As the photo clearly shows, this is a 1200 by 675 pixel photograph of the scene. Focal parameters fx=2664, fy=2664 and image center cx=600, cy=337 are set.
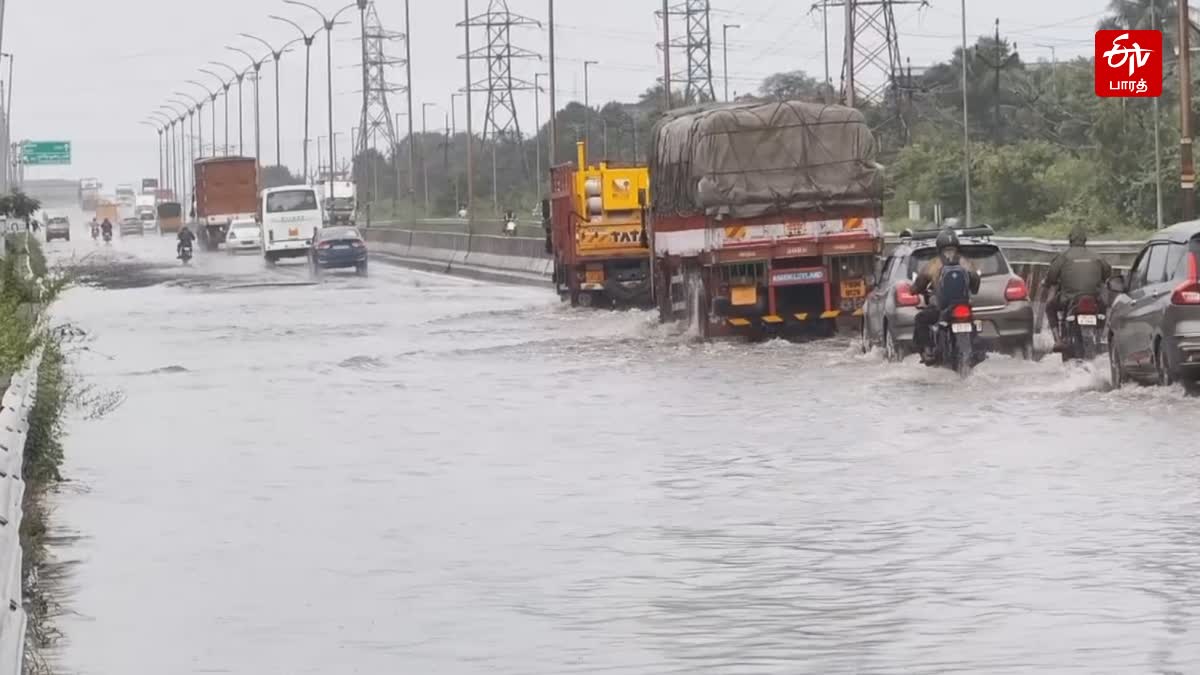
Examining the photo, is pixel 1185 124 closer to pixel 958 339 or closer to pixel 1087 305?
pixel 1087 305

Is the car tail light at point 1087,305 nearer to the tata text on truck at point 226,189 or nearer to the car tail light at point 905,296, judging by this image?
the car tail light at point 905,296

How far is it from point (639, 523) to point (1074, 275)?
11918 millimetres

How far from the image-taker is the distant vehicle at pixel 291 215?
86125 millimetres

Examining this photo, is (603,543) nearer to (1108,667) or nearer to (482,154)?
(1108,667)

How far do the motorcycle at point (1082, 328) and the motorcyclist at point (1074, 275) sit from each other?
0.31 feet

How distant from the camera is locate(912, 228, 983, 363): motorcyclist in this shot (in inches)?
978

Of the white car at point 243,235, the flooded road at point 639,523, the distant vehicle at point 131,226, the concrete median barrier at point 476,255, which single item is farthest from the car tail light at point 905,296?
the distant vehicle at point 131,226

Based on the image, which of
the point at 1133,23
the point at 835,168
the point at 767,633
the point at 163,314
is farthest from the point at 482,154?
the point at 767,633

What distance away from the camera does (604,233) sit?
45594 mm

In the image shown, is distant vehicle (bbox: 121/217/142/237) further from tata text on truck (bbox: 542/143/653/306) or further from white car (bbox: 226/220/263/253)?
tata text on truck (bbox: 542/143/653/306)

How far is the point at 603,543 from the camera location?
13883mm

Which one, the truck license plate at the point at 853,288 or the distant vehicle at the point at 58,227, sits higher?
the distant vehicle at the point at 58,227

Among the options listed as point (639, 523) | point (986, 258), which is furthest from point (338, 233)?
point (639, 523)

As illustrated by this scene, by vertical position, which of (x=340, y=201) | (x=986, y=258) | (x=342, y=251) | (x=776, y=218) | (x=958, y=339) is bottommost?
(x=958, y=339)
